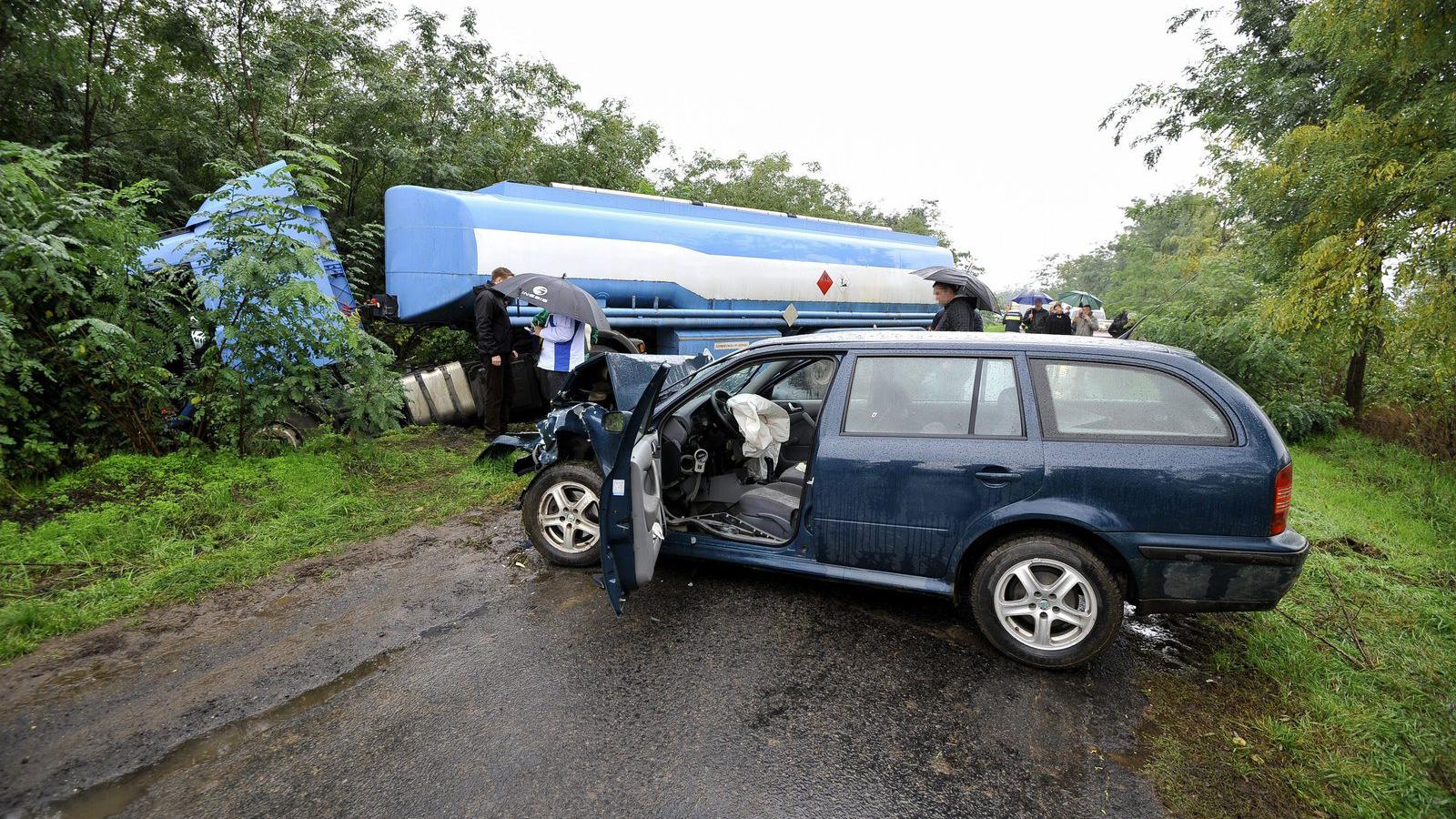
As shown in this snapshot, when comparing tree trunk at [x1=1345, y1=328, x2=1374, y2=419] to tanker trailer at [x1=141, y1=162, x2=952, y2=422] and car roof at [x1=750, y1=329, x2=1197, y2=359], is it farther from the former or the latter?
car roof at [x1=750, y1=329, x2=1197, y2=359]

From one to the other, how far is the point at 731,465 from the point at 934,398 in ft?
4.98

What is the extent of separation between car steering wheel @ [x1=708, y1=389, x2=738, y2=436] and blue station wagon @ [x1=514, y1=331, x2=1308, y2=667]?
14.4 inches

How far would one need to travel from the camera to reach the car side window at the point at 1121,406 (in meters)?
2.88

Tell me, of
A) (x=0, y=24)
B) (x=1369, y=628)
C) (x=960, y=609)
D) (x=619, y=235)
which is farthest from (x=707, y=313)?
(x=0, y=24)

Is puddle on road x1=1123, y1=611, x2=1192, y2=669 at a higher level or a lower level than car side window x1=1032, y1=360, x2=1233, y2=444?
lower

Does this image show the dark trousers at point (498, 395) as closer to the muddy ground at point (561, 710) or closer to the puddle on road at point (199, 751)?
the muddy ground at point (561, 710)

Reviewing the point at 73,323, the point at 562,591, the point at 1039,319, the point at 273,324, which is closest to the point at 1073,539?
the point at 562,591

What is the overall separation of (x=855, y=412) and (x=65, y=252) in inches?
A: 192

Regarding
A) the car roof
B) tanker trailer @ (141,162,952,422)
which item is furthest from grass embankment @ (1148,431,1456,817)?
tanker trailer @ (141,162,952,422)

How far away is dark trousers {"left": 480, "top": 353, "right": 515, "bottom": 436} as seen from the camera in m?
6.91

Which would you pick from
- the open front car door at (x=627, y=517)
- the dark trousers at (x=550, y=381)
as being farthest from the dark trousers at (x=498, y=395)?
the open front car door at (x=627, y=517)

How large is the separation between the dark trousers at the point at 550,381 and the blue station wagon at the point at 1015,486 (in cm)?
313

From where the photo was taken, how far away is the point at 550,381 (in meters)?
7.08

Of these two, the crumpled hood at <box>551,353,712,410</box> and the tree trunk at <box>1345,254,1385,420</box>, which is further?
the tree trunk at <box>1345,254,1385,420</box>
